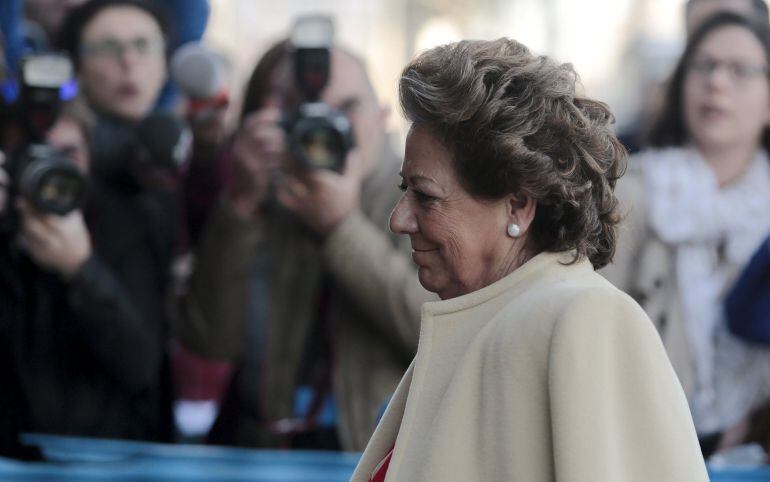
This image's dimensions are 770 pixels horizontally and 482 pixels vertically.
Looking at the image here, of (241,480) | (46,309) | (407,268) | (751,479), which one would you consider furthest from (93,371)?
(751,479)

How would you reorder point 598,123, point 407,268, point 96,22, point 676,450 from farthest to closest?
point 96,22 < point 407,268 < point 598,123 < point 676,450

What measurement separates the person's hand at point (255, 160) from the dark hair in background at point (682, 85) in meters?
1.14

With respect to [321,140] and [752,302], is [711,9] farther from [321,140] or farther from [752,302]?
[321,140]

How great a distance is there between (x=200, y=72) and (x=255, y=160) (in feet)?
1.12

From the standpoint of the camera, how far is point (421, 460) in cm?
162

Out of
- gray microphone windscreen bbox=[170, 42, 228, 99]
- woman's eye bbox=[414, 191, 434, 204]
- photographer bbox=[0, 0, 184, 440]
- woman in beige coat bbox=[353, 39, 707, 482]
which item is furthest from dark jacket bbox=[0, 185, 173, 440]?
woman's eye bbox=[414, 191, 434, 204]

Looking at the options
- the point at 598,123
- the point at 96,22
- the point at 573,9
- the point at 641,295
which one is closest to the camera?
the point at 598,123

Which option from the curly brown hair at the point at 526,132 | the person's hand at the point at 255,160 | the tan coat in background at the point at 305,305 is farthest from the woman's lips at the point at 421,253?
the person's hand at the point at 255,160

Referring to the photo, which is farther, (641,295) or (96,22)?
(96,22)

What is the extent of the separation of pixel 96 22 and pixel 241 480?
4.83ft

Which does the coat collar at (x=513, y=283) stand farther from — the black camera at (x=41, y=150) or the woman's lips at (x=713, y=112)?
the woman's lips at (x=713, y=112)

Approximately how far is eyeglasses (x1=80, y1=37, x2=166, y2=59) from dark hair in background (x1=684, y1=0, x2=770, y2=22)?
165 centimetres

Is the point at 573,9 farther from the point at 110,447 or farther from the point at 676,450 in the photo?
the point at 676,450

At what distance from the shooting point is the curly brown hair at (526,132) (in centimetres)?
164
